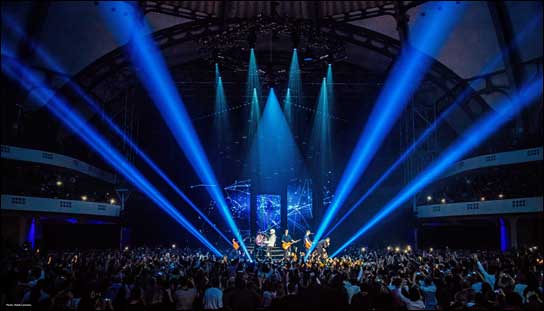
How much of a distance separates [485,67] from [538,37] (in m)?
3.67

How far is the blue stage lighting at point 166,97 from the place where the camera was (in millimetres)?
26641

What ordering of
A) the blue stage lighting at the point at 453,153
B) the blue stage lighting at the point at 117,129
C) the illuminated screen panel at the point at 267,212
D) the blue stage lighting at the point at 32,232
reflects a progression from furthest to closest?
1. the illuminated screen panel at the point at 267,212
2. the blue stage lighting at the point at 32,232
3. the blue stage lighting at the point at 453,153
4. the blue stage lighting at the point at 117,129

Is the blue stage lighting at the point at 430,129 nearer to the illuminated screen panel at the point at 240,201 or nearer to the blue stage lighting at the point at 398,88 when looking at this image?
the blue stage lighting at the point at 398,88

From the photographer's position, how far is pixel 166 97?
1252 inches

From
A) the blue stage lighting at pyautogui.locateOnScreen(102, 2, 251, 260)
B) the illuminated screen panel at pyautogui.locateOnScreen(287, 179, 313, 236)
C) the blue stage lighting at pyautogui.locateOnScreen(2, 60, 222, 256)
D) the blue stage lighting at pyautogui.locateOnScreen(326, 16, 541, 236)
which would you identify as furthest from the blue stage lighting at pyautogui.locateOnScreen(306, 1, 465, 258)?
the blue stage lighting at pyautogui.locateOnScreen(2, 60, 222, 256)

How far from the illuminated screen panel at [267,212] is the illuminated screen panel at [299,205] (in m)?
0.88

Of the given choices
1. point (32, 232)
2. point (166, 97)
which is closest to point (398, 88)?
point (166, 97)

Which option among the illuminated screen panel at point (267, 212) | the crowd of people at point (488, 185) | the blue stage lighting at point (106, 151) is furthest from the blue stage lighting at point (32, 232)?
the crowd of people at point (488, 185)

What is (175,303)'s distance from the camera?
7.52 m

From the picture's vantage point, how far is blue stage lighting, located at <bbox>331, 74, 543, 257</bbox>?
26594mm

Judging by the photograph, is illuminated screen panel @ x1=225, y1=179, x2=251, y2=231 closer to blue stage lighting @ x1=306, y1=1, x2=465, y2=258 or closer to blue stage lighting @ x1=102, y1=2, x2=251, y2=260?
blue stage lighting @ x1=102, y1=2, x2=251, y2=260

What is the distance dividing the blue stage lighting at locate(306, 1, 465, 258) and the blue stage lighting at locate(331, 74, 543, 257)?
250 cm

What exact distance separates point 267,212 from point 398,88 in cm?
1110

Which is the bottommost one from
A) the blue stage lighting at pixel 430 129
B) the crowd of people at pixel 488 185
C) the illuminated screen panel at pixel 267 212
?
the illuminated screen panel at pixel 267 212
